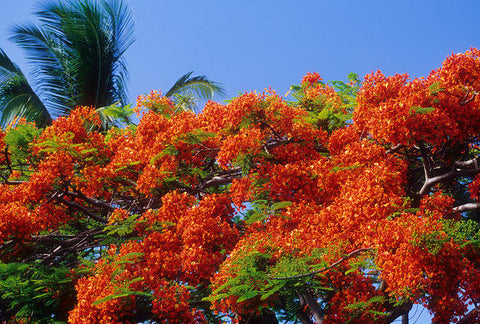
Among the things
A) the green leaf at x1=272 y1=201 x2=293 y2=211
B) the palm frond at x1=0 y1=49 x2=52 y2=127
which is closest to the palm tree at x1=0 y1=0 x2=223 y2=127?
the palm frond at x1=0 y1=49 x2=52 y2=127

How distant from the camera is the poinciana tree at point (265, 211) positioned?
5.65 metres

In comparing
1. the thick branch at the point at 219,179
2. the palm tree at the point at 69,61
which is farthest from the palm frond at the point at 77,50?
the thick branch at the point at 219,179

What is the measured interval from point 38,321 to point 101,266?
2.69 metres

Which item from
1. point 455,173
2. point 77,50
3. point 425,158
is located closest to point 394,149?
point 425,158

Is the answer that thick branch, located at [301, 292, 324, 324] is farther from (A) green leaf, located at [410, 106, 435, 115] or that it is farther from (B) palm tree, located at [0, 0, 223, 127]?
(B) palm tree, located at [0, 0, 223, 127]

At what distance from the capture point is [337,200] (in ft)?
22.7

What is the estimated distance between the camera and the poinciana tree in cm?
565

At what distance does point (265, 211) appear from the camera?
7398mm

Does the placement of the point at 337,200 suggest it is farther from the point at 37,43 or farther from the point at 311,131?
the point at 37,43

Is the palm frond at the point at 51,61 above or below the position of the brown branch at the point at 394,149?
above

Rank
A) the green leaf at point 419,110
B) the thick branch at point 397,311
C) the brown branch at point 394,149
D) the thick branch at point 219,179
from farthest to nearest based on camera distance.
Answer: the thick branch at point 219,179
the brown branch at point 394,149
the thick branch at point 397,311
the green leaf at point 419,110

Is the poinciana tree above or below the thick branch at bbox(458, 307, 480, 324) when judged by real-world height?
above

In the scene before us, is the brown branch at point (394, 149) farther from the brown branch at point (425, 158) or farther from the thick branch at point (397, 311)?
the thick branch at point (397, 311)

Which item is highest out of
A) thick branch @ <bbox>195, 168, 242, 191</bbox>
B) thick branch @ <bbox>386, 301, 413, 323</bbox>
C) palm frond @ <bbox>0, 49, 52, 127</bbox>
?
palm frond @ <bbox>0, 49, 52, 127</bbox>
